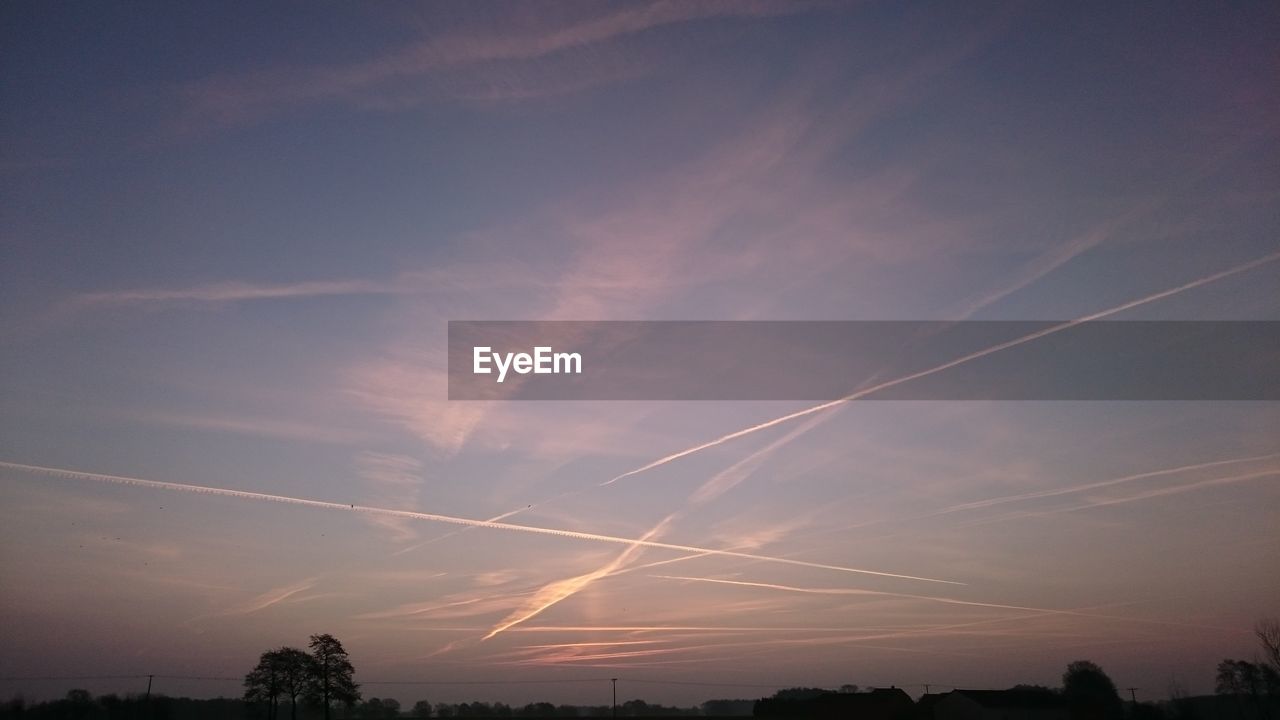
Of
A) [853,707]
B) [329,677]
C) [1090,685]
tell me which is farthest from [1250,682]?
[329,677]

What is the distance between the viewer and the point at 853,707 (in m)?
90.0

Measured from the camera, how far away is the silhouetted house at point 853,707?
294 feet

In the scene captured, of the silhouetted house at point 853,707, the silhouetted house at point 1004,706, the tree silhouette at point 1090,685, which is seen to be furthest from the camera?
the tree silhouette at point 1090,685

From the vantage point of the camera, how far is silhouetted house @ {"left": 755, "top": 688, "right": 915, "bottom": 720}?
89.8 meters

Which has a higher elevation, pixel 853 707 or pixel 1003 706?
pixel 853 707

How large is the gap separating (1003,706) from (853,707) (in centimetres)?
1691

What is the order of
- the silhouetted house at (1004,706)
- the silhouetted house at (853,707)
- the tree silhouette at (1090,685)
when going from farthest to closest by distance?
the tree silhouette at (1090,685)
the silhouetted house at (853,707)
the silhouetted house at (1004,706)

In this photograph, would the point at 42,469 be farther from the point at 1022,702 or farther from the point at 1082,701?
the point at 1082,701

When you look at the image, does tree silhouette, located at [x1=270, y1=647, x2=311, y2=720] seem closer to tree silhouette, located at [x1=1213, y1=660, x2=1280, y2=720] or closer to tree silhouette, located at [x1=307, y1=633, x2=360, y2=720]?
tree silhouette, located at [x1=307, y1=633, x2=360, y2=720]

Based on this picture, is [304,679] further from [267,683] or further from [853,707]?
[853,707]

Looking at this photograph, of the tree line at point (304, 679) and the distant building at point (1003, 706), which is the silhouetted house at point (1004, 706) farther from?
the tree line at point (304, 679)

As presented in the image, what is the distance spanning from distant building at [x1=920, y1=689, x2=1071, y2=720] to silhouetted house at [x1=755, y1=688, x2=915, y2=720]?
387 cm

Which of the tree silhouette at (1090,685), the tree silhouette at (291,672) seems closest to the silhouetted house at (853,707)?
the tree silhouette at (1090,685)

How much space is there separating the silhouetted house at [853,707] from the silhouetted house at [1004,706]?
5.05m
